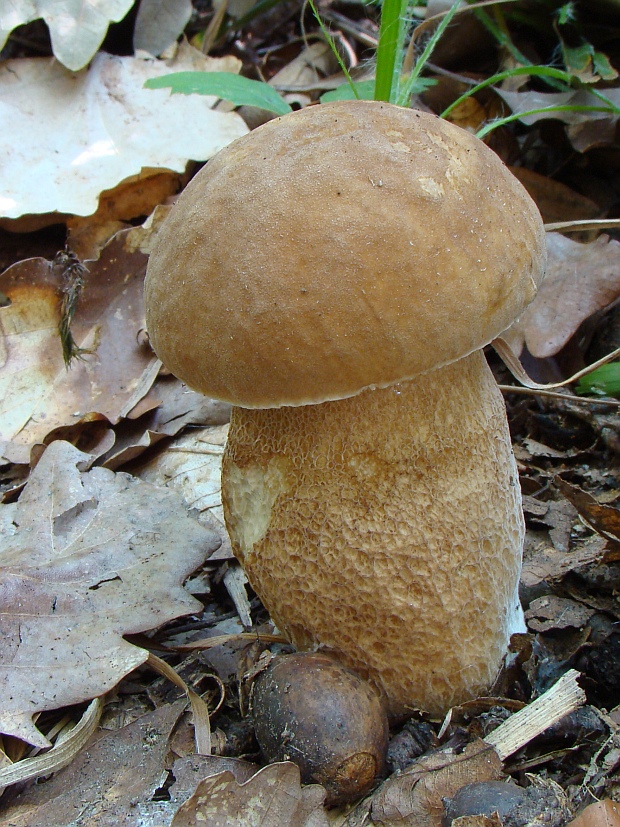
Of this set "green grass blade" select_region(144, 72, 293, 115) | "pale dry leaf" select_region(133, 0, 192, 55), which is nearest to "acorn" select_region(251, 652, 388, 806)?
"green grass blade" select_region(144, 72, 293, 115)

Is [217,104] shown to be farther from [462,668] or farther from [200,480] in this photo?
[462,668]

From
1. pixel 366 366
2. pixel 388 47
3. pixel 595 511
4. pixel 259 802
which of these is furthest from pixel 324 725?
pixel 388 47

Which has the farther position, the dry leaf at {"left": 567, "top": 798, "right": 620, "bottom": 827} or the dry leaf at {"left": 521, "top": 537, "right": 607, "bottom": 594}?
the dry leaf at {"left": 521, "top": 537, "right": 607, "bottom": 594}

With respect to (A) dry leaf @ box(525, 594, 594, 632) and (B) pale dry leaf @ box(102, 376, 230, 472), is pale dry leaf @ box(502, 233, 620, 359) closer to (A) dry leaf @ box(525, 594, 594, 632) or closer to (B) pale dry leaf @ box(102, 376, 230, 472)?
(A) dry leaf @ box(525, 594, 594, 632)

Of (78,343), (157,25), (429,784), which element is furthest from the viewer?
(157,25)

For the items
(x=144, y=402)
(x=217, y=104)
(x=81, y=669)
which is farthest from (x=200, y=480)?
(x=217, y=104)

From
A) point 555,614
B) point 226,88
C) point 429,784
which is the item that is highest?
point 226,88

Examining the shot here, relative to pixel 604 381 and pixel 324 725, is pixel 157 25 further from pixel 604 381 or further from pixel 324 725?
pixel 324 725
